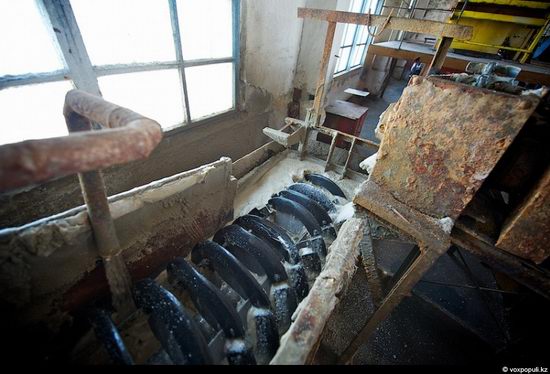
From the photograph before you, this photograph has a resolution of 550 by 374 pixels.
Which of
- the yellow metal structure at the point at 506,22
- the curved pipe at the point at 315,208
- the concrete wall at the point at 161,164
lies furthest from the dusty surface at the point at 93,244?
the yellow metal structure at the point at 506,22

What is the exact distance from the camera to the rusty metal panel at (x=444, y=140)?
3.15ft

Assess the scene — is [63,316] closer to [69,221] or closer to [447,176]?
[69,221]

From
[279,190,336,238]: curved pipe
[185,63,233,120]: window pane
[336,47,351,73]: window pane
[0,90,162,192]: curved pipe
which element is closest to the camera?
[0,90,162,192]: curved pipe

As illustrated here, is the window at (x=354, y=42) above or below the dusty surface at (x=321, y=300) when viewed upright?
above


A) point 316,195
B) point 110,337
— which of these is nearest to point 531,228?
point 316,195

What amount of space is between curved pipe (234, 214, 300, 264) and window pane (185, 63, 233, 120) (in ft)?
6.74

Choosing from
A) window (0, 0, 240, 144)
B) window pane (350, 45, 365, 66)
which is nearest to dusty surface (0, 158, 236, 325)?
window (0, 0, 240, 144)

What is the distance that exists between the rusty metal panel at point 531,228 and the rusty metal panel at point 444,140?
0.19m

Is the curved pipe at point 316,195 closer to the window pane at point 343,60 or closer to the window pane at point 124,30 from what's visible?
the window pane at point 124,30

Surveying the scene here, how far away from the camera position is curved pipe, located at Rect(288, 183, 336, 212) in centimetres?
208

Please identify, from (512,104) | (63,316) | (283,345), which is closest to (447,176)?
(512,104)

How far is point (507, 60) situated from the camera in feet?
18.4

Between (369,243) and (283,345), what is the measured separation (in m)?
0.97

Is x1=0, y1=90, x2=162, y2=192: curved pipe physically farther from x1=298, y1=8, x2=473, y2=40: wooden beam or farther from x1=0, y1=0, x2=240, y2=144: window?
x1=298, y1=8, x2=473, y2=40: wooden beam
